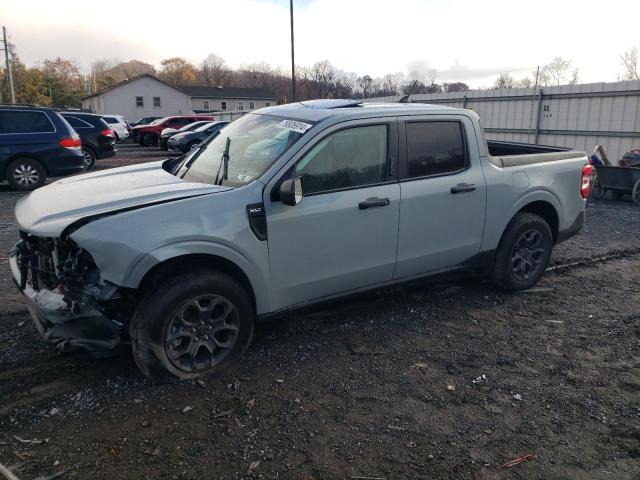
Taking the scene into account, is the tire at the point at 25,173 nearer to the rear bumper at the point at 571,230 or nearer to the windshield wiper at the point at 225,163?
the windshield wiper at the point at 225,163

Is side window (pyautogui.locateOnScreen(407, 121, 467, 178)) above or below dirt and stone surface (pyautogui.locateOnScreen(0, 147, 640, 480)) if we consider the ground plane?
above

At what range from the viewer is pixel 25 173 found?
11594 millimetres

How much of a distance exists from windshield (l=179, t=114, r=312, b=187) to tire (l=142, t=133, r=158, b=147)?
82.4 feet

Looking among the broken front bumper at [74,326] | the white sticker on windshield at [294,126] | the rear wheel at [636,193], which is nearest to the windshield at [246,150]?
the white sticker on windshield at [294,126]

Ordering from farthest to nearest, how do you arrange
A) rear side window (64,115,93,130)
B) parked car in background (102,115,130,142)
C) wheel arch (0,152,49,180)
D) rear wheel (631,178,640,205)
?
parked car in background (102,115,130,142) → rear side window (64,115,93,130) → wheel arch (0,152,49,180) → rear wheel (631,178,640,205)

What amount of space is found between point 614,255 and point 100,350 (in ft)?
20.4

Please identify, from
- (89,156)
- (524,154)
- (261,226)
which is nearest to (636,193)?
(524,154)

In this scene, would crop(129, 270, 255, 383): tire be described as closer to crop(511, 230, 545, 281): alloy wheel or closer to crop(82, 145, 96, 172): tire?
crop(511, 230, 545, 281): alloy wheel

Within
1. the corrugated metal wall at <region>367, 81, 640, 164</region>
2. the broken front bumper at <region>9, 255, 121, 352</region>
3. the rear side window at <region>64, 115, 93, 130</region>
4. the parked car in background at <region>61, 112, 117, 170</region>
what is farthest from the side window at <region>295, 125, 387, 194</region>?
the rear side window at <region>64, 115, 93, 130</region>

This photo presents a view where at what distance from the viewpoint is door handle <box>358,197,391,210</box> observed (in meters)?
4.06

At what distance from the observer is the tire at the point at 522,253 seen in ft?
16.9

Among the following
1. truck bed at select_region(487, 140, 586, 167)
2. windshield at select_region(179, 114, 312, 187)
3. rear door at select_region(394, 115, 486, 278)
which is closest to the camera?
windshield at select_region(179, 114, 312, 187)

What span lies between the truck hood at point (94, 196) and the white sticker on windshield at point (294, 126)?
2.49ft

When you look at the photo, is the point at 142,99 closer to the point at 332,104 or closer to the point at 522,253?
the point at 332,104
